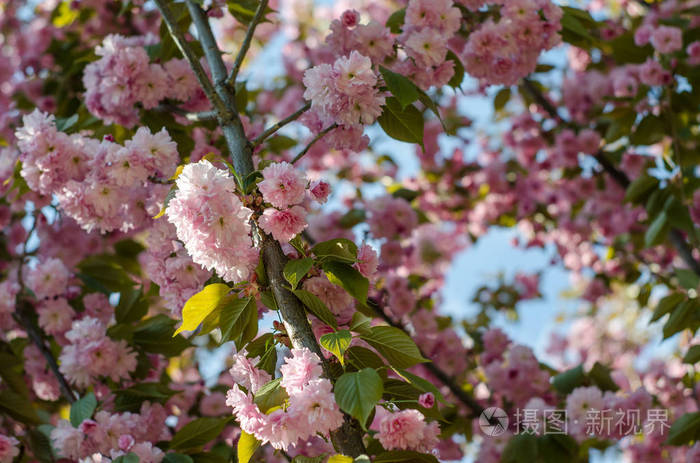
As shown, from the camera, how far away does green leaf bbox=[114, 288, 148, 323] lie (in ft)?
7.30

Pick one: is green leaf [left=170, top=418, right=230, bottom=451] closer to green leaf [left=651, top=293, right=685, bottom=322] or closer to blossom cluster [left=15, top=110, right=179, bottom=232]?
blossom cluster [left=15, top=110, right=179, bottom=232]

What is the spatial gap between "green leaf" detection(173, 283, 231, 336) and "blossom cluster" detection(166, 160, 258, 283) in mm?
51

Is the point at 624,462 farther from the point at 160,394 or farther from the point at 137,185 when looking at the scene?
the point at 137,185

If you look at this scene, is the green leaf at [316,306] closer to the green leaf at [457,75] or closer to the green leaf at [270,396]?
the green leaf at [270,396]

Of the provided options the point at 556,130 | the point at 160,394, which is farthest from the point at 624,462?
the point at 160,394

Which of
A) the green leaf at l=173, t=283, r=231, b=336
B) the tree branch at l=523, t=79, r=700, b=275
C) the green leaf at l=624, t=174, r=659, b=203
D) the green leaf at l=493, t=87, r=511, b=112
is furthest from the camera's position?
the tree branch at l=523, t=79, r=700, b=275

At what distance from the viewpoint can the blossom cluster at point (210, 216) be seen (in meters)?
1.29

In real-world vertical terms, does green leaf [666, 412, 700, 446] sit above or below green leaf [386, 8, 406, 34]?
below

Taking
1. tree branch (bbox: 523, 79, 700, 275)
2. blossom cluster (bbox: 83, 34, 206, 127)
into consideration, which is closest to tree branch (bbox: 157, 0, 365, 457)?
blossom cluster (bbox: 83, 34, 206, 127)

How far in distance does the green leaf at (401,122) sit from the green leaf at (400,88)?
6 centimetres

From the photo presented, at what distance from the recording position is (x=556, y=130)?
12.1 ft

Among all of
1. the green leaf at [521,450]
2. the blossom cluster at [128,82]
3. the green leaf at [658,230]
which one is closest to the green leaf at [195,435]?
the blossom cluster at [128,82]

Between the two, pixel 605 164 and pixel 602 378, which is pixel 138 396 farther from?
pixel 605 164

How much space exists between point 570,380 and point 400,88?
60.9 inches
